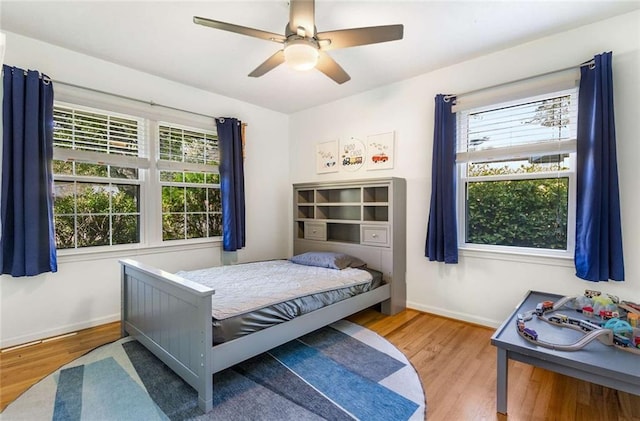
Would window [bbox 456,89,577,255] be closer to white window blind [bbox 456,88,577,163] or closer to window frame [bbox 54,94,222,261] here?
white window blind [bbox 456,88,577,163]

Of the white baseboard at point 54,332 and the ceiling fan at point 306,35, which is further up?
the ceiling fan at point 306,35

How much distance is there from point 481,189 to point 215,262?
3172 millimetres

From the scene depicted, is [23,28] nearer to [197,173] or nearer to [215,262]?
[197,173]

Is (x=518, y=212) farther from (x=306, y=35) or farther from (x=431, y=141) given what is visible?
(x=306, y=35)

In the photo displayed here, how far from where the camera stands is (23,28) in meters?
2.47

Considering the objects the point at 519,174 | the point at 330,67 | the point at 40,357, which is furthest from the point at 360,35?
the point at 40,357

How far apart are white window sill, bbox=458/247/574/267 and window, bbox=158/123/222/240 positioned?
2.93 metres

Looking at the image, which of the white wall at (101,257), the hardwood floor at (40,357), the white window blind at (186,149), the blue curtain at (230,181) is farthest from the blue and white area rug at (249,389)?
the white window blind at (186,149)

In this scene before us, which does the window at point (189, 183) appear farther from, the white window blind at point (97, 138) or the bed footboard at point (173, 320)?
the bed footboard at point (173, 320)

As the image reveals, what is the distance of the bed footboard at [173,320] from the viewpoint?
1.77 meters

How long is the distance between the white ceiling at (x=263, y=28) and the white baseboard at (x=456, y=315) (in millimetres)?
2532

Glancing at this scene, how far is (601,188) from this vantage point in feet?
7.55

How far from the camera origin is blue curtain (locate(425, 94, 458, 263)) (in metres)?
3.06

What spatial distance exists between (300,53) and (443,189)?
6.32ft
